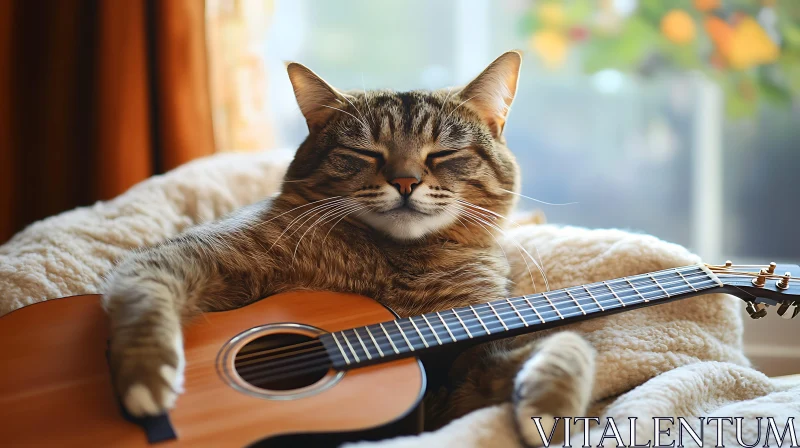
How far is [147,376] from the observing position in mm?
807

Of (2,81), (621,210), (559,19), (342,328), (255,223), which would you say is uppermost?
(559,19)

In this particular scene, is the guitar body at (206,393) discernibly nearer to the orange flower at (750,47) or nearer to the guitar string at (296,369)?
the guitar string at (296,369)

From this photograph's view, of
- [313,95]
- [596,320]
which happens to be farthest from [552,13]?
[596,320]

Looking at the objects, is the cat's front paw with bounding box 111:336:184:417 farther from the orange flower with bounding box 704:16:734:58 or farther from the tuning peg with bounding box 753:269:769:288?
the orange flower with bounding box 704:16:734:58

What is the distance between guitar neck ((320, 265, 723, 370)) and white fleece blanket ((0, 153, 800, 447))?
0.11 meters

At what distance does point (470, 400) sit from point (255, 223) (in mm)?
497

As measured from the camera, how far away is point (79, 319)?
3.30 ft

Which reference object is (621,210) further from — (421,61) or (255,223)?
(255,223)

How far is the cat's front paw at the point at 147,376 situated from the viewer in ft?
2.60

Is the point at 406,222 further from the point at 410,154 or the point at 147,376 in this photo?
the point at 147,376

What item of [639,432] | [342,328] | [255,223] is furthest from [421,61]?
[639,432]

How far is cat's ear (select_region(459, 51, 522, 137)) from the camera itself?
1.19m

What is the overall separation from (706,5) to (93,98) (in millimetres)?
1937

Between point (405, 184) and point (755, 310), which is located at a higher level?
point (405, 184)
